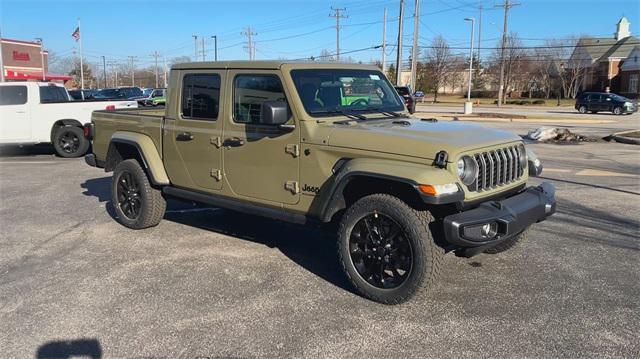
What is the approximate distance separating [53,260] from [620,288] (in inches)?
202

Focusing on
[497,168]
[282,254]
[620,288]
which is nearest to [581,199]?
[620,288]

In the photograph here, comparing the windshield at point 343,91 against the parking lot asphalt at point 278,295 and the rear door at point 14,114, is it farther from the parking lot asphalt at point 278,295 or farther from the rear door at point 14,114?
the rear door at point 14,114

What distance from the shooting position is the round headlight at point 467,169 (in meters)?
4.11

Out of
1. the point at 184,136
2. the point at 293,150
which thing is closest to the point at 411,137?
the point at 293,150

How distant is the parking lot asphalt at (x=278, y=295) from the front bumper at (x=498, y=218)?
588mm

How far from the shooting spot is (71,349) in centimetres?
364

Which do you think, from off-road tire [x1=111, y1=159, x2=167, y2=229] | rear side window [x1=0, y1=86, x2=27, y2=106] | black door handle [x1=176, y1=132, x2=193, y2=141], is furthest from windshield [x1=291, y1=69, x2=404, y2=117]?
rear side window [x1=0, y1=86, x2=27, y2=106]

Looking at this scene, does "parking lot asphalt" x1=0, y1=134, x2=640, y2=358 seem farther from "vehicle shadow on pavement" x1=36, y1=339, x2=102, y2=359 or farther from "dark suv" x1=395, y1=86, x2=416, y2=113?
"dark suv" x1=395, y1=86, x2=416, y2=113

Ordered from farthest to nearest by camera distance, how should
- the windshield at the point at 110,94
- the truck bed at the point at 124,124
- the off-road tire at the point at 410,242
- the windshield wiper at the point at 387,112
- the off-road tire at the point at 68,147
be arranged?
the windshield at the point at 110,94
the off-road tire at the point at 68,147
the truck bed at the point at 124,124
the windshield wiper at the point at 387,112
the off-road tire at the point at 410,242

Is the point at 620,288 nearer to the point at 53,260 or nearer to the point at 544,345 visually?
the point at 544,345

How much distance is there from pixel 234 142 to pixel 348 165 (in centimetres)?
136

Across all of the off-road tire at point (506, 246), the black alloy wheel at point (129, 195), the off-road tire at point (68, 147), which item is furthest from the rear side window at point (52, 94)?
the off-road tire at point (506, 246)

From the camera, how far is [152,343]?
3715 mm

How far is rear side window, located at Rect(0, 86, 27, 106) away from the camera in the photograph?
13008mm
